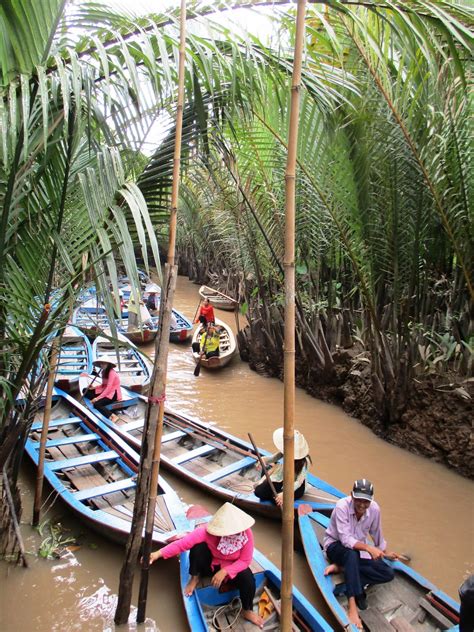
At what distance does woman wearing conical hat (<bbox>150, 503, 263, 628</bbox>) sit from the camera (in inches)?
111

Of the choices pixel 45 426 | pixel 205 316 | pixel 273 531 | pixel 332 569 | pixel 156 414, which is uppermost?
pixel 156 414

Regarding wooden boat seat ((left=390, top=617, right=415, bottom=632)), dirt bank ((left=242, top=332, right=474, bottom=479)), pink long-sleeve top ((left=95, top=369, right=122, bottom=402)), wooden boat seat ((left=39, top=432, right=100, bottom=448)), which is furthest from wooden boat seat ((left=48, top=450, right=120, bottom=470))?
dirt bank ((left=242, top=332, right=474, bottom=479))

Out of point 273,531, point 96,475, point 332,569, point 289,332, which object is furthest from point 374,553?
point 96,475

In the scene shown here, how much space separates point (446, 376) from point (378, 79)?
3167mm

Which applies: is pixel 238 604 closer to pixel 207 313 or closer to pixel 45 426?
pixel 45 426

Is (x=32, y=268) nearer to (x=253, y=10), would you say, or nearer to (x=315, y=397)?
(x=253, y=10)

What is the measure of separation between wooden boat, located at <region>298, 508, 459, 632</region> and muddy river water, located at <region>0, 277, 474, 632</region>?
330 millimetres

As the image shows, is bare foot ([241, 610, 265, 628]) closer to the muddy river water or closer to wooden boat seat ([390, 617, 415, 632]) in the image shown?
the muddy river water

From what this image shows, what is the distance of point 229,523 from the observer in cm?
285

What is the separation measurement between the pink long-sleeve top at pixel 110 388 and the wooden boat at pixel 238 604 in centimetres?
301

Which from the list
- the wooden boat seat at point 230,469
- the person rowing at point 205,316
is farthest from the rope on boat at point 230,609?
the person rowing at point 205,316

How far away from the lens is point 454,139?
14.1 feet

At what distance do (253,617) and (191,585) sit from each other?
0.42m

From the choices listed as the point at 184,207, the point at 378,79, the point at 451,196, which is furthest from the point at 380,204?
the point at 184,207
